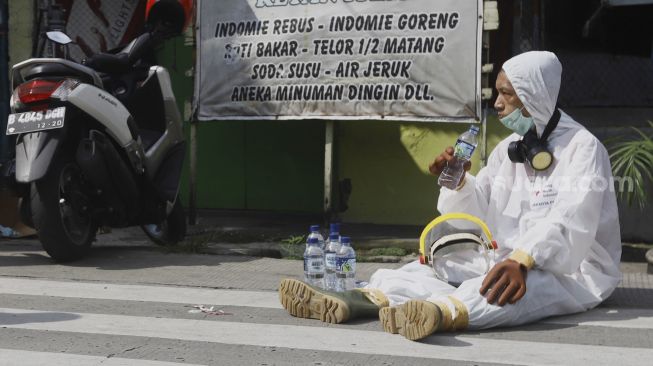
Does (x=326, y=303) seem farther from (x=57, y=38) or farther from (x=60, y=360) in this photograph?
(x=57, y=38)

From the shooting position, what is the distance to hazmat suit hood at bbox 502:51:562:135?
4977 millimetres

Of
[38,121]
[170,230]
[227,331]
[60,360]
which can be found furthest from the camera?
[170,230]

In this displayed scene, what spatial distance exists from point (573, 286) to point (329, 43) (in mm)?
4159

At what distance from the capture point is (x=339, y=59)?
8641 millimetres

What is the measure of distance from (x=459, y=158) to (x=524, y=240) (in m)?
0.53

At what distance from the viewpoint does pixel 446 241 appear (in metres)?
5.09

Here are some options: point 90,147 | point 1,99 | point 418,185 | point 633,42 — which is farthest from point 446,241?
point 1,99

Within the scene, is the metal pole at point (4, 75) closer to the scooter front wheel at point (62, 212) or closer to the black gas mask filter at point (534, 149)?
the scooter front wheel at point (62, 212)

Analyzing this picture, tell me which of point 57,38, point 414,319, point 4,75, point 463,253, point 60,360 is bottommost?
→ point 60,360

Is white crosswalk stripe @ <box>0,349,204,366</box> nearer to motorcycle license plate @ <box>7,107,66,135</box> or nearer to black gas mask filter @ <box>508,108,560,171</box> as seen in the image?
black gas mask filter @ <box>508,108,560,171</box>

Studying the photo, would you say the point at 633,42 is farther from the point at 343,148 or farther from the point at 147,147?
the point at 147,147

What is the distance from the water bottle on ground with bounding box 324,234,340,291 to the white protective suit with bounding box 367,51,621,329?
483 mm

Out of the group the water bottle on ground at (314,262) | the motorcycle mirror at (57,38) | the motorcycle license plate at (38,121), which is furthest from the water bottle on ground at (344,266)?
the motorcycle mirror at (57,38)

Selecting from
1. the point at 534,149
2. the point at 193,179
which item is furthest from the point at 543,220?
the point at 193,179
